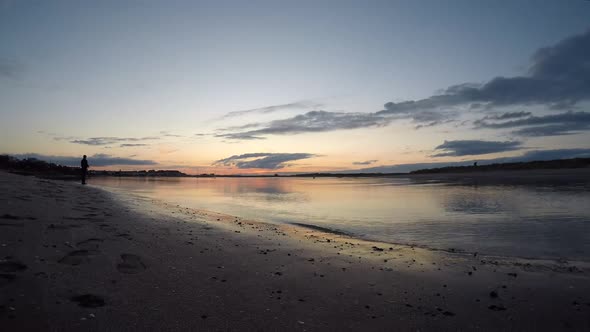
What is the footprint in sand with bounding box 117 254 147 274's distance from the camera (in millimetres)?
5027

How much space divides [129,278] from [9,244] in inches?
90.9

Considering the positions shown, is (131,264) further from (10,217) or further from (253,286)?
(10,217)

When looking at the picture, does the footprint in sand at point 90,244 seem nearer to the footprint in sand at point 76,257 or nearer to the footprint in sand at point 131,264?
the footprint in sand at point 76,257

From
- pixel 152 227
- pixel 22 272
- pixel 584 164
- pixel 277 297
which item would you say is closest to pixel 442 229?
pixel 277 297

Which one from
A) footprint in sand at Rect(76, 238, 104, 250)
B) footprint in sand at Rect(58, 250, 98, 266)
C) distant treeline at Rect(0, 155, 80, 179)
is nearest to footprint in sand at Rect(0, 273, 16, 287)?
footprint in sand at Rect(58, 250, 98, 266)

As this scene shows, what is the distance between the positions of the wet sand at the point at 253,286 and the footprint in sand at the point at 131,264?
0.02 metres

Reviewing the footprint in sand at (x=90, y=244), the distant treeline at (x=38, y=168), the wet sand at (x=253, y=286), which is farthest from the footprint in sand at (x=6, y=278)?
the distant treeline at (x=38, y=168)

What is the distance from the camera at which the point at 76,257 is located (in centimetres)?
525

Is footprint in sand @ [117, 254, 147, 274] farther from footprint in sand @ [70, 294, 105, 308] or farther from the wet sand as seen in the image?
footprint in sand @ [70, 294, 105, 308]

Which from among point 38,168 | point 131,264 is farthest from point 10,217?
point 38,168

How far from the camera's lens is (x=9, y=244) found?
5.26 metres

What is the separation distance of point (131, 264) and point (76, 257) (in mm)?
852

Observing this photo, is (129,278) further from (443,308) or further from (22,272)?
(443,308)

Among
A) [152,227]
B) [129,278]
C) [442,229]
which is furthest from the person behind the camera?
[442,229]
